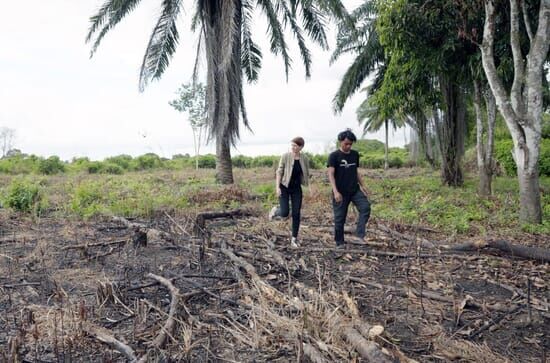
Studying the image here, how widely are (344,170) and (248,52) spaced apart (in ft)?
35.1

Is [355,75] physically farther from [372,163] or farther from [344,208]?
[372,163]

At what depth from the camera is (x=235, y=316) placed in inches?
142

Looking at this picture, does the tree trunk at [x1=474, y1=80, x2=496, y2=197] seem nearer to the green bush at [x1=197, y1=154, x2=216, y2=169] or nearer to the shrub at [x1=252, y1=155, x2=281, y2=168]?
the green bush at [x1=197, y1=154, x2=216, y2=169]

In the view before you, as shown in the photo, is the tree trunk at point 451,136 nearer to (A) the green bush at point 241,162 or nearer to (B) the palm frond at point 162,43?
(B) the palm frond at point 162,43

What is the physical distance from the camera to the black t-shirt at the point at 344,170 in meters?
5.78

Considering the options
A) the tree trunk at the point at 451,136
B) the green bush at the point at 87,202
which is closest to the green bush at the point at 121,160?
the green bush at the point at 87,202

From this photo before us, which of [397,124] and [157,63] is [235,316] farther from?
[397,124]

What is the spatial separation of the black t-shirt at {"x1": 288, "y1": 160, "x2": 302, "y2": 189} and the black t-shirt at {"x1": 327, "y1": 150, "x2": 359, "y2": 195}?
435 millimetres

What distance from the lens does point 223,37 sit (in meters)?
12.9

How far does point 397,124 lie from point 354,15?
41.0 ft

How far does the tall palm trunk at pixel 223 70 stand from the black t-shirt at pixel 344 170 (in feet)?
23.9

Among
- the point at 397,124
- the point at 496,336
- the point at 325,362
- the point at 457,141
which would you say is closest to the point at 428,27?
the point at 457,141

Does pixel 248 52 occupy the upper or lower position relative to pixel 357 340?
upper

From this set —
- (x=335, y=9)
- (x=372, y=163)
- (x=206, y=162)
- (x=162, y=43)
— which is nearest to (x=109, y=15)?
(x=162, y=43)
